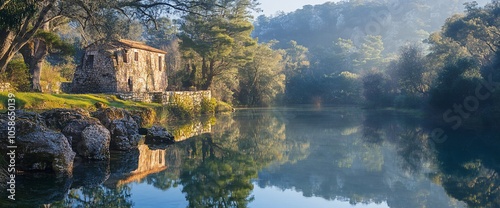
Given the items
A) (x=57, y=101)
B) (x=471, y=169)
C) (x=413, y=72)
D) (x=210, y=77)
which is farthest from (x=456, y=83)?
(x=57, y=101)

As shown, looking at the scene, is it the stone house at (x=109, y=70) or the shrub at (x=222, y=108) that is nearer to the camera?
the stone house at (x=109, y=70)

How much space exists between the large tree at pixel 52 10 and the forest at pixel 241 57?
47 millimetres

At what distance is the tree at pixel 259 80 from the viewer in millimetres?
64188

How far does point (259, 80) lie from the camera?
6450 cm

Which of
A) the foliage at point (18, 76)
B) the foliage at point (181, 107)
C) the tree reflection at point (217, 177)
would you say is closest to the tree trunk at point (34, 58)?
the foliage at point (18, 76)

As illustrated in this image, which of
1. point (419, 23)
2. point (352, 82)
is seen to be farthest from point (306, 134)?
point (419, 23)

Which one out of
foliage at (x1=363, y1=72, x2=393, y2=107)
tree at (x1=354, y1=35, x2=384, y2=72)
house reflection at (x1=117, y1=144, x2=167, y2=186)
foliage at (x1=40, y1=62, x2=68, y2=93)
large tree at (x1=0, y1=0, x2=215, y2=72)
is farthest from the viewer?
tree at (x1=354, y1=35, x2=384, y2=72)

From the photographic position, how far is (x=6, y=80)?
2619 cm

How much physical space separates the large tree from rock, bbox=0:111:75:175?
18.5ft

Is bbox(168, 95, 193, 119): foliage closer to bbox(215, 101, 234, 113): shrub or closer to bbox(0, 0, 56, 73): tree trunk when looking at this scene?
bbox(215, 101, 234, 113): shrub

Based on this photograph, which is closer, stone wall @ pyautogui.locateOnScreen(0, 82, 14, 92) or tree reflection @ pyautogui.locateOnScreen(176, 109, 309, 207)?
tree reflection @ pyautogui.locateOnScreen(176, 109, 309, 207)

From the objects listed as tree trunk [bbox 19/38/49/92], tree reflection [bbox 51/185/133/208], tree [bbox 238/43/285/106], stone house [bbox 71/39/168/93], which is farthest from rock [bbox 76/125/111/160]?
tree [bbox 238/43/285/106]

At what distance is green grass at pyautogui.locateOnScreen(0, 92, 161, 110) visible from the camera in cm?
2042

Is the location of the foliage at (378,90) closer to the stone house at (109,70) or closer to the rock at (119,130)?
the stone house at (109,70)
